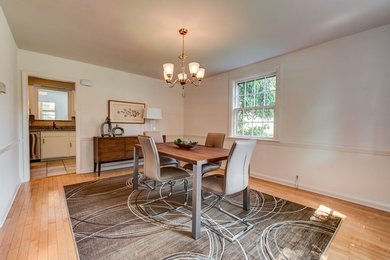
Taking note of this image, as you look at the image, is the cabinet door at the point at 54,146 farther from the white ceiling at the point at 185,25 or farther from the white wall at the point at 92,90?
the white ceiling at the point at 185,25

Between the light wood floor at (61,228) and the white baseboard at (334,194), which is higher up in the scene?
the white baseboard at (334,194)

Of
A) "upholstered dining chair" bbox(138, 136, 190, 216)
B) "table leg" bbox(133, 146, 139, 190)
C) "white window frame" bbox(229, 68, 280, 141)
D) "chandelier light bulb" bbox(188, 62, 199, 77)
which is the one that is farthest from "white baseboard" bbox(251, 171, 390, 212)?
"chandelier light bulb" bbox(188, 62, 199, 77)

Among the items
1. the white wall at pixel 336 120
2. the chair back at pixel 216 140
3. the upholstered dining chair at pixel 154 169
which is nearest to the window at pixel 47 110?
the upholstered dining chair at pixel 154 169

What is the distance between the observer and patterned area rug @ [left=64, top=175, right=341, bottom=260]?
4.94ft

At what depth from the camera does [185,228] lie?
6.11ft

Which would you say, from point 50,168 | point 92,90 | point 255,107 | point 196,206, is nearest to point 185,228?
point 196,206

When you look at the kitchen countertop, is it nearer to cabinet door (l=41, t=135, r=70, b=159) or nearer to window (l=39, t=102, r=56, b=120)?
cabinet door (l=41, t=135, r=70, b=159)

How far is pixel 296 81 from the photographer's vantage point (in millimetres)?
3049

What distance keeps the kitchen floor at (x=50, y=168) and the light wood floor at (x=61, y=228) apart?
2.96 feet

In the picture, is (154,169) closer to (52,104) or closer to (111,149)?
(111,149)

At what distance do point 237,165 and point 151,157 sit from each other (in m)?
1.05

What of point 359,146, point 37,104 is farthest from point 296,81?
point 37,104

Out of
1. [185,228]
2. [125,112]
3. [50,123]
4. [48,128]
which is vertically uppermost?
[125,112]

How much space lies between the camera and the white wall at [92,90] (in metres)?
3.33
